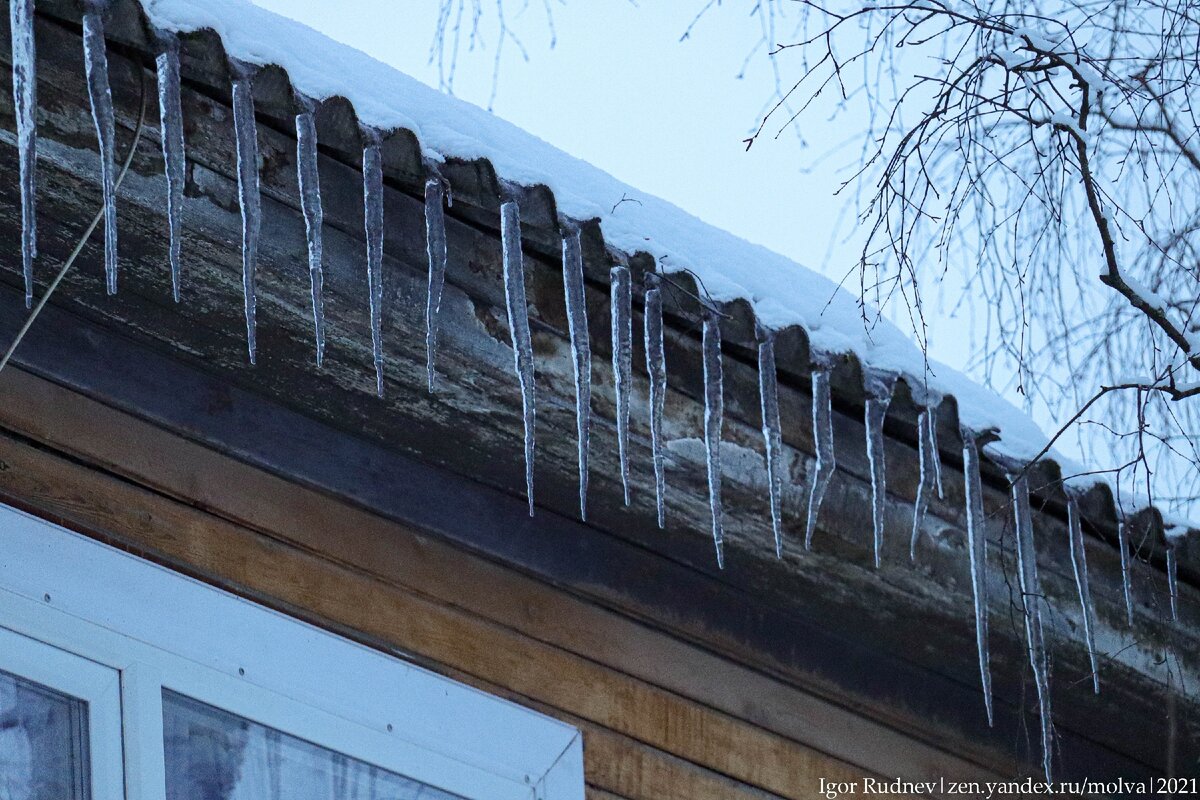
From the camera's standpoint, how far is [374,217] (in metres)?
2.24

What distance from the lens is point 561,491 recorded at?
2777mm

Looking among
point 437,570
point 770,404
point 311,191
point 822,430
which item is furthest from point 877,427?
point 311,191

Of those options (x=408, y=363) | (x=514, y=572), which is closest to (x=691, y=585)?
(x=514, y=572)

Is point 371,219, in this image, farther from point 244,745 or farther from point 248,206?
point 244,745

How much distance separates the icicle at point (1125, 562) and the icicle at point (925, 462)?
1.51 feet

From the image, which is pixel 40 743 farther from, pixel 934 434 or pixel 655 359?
pixel 934 434

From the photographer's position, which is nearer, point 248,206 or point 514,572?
point 248,206

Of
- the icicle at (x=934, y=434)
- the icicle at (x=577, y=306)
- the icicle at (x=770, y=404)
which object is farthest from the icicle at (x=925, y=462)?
the icicle at (x=577, y=306)

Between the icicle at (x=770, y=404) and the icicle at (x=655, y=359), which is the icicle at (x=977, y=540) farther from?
the icicle at (x=655, y=359)

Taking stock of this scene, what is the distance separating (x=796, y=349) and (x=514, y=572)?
753 mm

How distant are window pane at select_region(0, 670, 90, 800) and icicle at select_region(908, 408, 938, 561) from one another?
152cm

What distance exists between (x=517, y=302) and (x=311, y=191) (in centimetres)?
38

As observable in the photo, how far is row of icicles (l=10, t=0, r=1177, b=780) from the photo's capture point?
79.5 inches

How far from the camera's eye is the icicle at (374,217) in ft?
7.30
